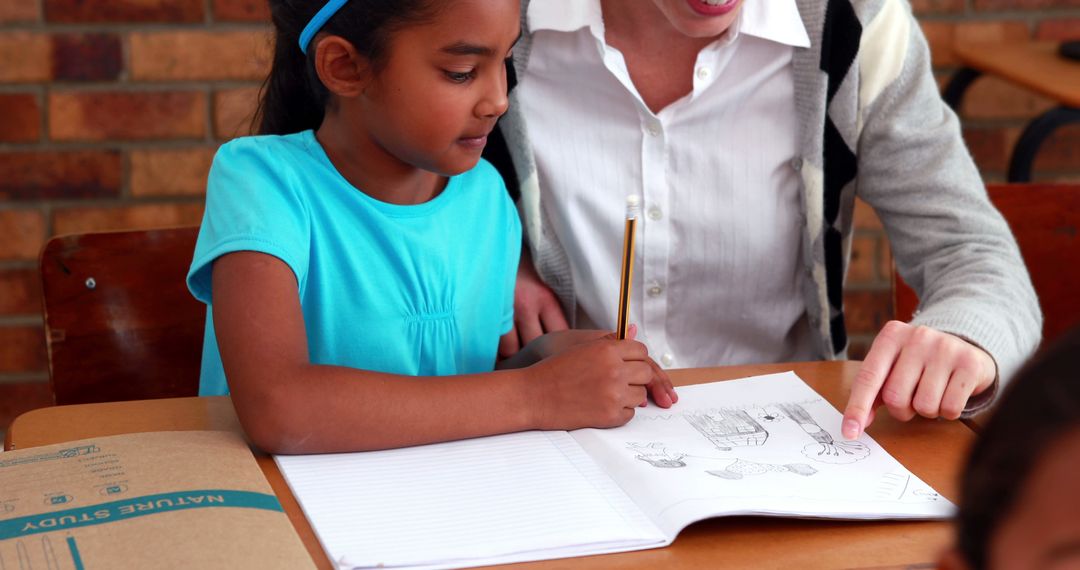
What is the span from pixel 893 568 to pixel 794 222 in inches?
25.5

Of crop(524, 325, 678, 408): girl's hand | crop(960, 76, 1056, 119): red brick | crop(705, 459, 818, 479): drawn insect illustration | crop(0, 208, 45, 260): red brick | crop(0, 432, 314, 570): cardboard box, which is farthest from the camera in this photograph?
crop(960, 76, 1056, 119): red brick

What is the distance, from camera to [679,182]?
4.54 ft

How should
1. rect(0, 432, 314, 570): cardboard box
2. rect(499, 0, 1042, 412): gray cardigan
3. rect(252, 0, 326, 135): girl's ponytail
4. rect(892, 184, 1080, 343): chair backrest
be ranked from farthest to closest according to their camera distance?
rect(892, 184, 1080, 343): chair backrest
rect(499, 0, 1042, 412): gray cardigan
rect(252, 0, 326, 135): girl's ponytail
rect(0, 432, 314, 570): cardboard box

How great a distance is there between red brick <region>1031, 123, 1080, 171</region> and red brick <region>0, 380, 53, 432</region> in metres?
2.13

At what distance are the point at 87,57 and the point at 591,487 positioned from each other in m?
1.75

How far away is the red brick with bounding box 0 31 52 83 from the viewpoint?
2240 millimetres

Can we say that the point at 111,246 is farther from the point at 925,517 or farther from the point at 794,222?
the point at 925,517

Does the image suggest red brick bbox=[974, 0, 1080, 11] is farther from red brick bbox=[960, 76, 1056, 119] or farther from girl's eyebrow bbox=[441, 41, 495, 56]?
girl's eyebrow bbox=[441, 41, 495, 56]

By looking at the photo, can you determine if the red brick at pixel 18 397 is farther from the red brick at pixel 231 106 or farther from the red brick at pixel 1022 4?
the red brick at pixel 1022 4

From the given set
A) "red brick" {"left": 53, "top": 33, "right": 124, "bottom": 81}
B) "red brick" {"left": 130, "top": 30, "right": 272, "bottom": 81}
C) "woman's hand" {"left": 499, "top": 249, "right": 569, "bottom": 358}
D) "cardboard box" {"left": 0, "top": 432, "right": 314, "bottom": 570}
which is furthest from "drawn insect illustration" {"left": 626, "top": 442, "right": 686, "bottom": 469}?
"red brick" {"left": 53, "top": 33, "right": 124, "bottom": 81}

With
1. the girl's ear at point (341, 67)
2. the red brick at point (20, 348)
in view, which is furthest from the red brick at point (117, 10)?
the girl's ear at point (341, 67)

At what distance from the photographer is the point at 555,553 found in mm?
785

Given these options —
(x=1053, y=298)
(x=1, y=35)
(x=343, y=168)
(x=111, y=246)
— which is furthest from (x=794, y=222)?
(x=1, y=35)

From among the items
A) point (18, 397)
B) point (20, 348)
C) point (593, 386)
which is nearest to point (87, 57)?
point (20, 348)
